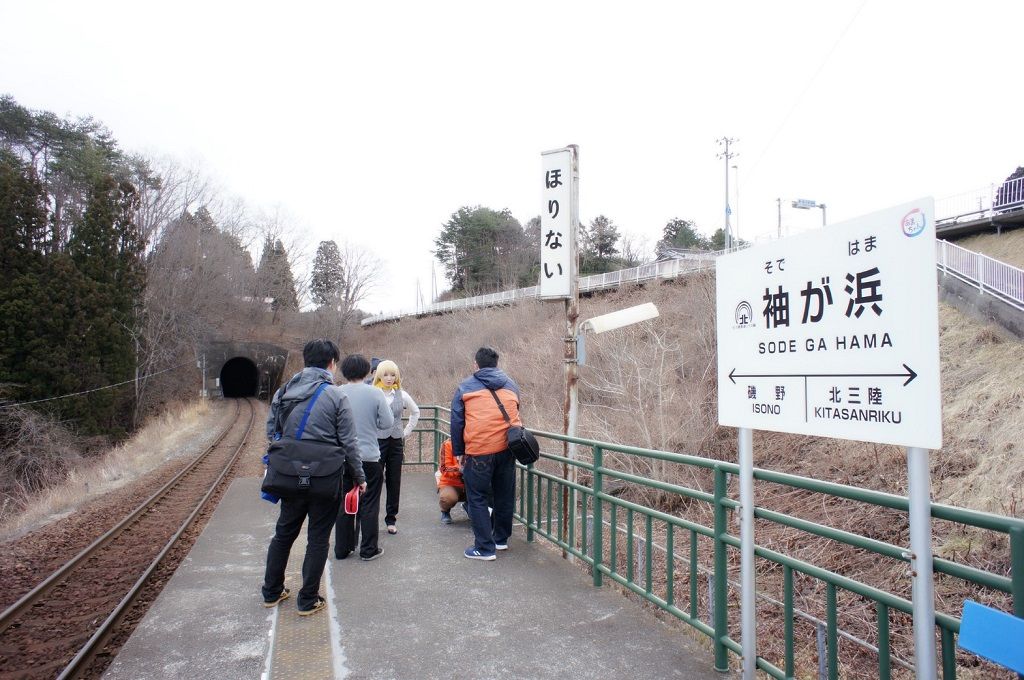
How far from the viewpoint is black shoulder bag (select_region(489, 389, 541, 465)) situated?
5.14m

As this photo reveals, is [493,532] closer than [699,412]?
Result: Yes

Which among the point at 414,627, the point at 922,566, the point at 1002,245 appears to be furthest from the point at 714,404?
the point at 1002,245

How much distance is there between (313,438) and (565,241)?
3310 millimetres

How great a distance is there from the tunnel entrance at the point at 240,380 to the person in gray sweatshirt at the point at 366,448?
5088cm

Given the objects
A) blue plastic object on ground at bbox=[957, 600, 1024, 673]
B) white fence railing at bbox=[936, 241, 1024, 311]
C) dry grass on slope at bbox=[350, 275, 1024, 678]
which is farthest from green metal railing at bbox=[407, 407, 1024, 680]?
white fence railing at bbox=[936, 241, 1024, 311]

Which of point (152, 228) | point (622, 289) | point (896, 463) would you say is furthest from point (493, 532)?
point (152, 228)

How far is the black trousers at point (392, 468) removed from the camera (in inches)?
240

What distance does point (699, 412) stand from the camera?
11992mm

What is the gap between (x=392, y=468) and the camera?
6.20m

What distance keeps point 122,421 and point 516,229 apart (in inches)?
1479

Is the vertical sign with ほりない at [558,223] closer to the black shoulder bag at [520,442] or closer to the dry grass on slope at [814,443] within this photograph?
the black shoulder bag at [520,442]

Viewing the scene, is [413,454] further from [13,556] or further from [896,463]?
[896,463]

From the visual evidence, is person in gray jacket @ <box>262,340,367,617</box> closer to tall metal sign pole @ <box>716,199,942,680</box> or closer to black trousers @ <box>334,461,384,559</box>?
black trousers @ <box>334,461,384,559</box>

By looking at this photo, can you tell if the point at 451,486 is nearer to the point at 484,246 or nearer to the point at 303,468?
the point at 303,468
